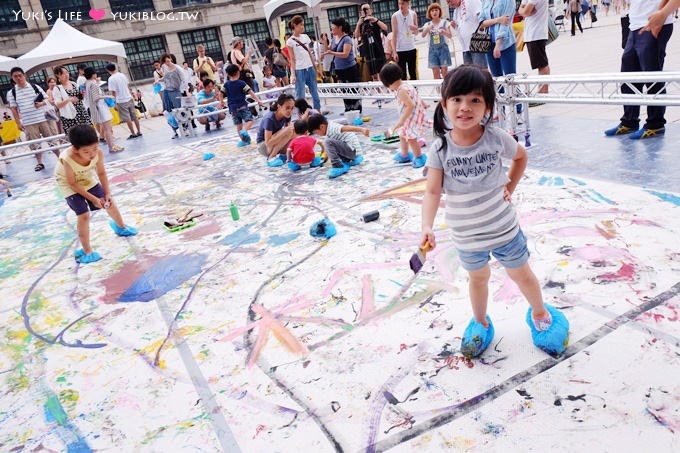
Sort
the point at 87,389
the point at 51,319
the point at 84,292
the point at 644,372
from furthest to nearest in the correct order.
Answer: the point at 84,292 → the point at 51,319 → the point at 87,389 → the point at 644,372

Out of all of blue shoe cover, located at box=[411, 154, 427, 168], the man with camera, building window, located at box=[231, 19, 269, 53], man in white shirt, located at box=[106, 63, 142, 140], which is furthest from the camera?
building window, located at box=[231, 19, 269, 53]

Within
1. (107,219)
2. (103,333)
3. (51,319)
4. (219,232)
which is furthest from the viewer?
(107,219)

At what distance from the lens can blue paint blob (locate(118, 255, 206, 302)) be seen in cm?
350

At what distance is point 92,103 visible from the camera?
385 inches

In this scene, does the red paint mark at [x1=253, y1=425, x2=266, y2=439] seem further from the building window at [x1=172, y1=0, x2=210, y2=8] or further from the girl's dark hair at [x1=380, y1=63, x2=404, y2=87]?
the building window at [x1=172, y1=0, x2=210, y2=8]

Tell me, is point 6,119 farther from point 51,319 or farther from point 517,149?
point 517,149

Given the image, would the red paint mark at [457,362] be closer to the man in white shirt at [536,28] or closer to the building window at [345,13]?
the man in white shirt at [536,28]

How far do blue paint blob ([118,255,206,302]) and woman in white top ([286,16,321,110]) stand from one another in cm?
600

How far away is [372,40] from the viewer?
9.52 meters

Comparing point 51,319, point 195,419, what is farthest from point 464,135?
point 51,319

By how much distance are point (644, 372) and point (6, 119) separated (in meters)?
16.9

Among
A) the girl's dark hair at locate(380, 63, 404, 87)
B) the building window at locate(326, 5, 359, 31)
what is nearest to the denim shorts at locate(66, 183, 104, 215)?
the girl's dark hair at locate(380, 63, 404, 87)

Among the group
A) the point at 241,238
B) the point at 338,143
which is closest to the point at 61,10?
the point at 338,143

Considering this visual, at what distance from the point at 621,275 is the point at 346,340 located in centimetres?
154
